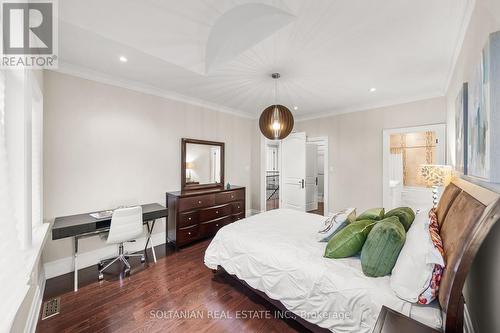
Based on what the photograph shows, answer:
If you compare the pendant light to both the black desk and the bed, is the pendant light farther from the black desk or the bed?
the black desk

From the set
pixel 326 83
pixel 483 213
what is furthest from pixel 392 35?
pixel 483 213

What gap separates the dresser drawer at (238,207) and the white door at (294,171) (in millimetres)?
1423

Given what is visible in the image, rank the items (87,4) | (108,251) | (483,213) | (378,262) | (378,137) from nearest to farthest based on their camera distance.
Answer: (483,213) → (378,262) → (87,4) → (108,251) → (378,137)

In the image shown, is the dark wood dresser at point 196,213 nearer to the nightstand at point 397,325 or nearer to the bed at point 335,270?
the bed at point 335,270

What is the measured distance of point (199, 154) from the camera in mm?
4051

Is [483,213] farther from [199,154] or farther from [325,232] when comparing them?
[199,154]

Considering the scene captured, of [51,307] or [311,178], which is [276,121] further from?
[311,178]

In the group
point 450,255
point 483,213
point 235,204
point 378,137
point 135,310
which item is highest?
point 378,137

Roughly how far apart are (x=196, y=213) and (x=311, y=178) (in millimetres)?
3749

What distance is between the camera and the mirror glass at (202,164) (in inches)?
153

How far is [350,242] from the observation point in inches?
63.9

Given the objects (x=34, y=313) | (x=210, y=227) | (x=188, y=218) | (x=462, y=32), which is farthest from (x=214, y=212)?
(x=462, y=32)

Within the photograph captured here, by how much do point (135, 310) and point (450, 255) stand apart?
8.27 feet

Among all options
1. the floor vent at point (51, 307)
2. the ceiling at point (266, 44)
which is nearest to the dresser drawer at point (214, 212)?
the floor vent at point (51, 307)
